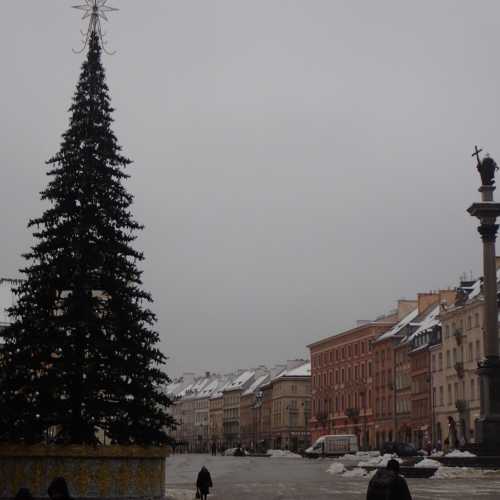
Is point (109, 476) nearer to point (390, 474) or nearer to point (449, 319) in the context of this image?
point (390, 474)

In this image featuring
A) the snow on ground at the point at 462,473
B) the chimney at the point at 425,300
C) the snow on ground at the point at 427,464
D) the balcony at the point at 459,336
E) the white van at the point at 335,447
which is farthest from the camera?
the chimney at the point at 425,300

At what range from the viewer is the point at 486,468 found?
43.6 metres

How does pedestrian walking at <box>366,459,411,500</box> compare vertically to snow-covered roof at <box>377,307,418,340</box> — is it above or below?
below

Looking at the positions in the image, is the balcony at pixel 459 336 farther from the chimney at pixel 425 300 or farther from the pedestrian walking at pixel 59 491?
the pedestrian walking at pixel 59 491

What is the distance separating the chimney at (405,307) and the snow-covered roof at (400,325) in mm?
854

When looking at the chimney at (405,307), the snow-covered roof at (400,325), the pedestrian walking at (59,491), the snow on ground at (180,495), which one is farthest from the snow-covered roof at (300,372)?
the pedestrian walking at (59,491)

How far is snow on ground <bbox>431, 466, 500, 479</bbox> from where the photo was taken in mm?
41844

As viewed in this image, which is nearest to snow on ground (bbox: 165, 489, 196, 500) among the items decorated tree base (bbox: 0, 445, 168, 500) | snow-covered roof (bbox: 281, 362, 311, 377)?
decorated tree base (bbox: 0, 445, 168, 500)

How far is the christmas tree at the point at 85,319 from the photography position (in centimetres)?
2908

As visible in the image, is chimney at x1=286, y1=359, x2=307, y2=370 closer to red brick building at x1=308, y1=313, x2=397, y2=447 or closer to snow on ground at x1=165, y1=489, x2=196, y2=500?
red brick building at x1=308, y1=313, x2=397, y2=447

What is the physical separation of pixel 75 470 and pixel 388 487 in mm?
15582

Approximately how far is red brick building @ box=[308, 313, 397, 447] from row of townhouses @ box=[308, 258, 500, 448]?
0.12 meters

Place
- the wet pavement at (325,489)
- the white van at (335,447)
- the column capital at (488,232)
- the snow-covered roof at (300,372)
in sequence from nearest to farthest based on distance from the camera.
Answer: the wet pavement at (325,489), the column capital at (488,232), the white van at (335,447), the snow-covered roof at (300,372)

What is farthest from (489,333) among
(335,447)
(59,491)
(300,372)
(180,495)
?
(300,372)
